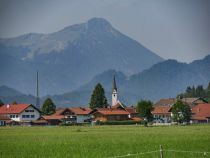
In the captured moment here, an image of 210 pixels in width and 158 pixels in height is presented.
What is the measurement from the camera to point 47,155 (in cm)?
2917

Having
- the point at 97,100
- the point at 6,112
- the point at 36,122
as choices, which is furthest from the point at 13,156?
the point at 97,100

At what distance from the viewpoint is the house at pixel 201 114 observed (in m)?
134

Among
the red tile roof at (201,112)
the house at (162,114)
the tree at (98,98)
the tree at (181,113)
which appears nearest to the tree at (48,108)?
the tree at (98,98)

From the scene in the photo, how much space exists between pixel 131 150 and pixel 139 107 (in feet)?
253

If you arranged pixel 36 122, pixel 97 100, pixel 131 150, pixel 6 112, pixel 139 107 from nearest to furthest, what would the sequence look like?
pixel 131 150
pixel 139 107
pixel 36 122
pixel 6 112
pixel 97 100

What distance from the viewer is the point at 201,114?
451ft

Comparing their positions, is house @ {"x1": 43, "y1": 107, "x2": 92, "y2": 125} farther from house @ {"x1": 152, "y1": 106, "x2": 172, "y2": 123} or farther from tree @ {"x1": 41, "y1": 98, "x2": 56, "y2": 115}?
house @ {"x1": 152, "y1": 106, "x2": 172, "y2": 123}

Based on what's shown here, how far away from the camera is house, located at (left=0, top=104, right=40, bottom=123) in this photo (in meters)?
136

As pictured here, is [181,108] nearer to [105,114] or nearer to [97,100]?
[105,114]

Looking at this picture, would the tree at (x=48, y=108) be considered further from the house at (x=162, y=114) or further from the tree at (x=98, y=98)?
the house at (x=162, y=114)

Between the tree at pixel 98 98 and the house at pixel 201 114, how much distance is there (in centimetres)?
2451

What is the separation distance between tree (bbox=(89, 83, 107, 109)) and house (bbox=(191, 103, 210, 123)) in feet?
80.4

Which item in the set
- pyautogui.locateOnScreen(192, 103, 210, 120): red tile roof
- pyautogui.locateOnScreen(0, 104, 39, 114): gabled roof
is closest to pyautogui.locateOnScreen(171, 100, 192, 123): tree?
pyautogui.locateOnScreen(192, 103, 210, 120): red tile roof

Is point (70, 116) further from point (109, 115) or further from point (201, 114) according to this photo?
point (201, 114)
